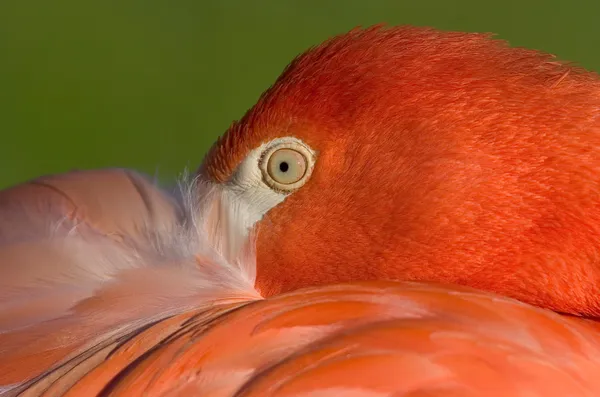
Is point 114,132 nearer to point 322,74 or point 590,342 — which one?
point 322,74

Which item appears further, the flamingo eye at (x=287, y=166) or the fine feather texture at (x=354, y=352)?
the flamingo eye at (x=287, y=166)

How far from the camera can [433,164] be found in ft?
3.26

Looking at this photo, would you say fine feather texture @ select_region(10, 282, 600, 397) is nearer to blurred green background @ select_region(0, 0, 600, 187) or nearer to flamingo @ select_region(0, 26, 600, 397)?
flamingo @ select_region(0, 26, 600, 397)

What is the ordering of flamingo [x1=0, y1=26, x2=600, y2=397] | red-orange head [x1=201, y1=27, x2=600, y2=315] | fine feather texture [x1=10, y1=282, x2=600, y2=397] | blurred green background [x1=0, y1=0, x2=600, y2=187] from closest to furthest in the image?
fine feather texture [x1=10, y1=282, x2=600, y2=397] < flamingo [x1=0, y1=26, x2=600, y2=397] < red-orange head [x1=201, y1=27, x2=600, y2=315] < blurred green background [x1=0, y1=0, x2=600, y2=187]

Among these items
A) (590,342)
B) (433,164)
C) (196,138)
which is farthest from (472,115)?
(196,138)

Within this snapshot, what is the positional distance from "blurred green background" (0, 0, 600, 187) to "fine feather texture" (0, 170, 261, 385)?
3.40ft

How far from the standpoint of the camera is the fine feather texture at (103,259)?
0.91 metres

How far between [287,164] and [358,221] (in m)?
0.11

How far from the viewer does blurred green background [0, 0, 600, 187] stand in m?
2.22

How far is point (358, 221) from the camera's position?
103cm

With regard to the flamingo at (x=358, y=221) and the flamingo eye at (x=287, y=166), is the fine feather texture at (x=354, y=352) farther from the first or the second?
the flamingo eye at (x=287, y=166)

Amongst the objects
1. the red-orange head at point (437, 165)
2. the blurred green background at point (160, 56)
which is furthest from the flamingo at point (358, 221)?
the blurred green background at point (160, 56)

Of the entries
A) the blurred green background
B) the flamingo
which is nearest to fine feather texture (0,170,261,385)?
the flamingo

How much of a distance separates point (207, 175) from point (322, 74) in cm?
23
